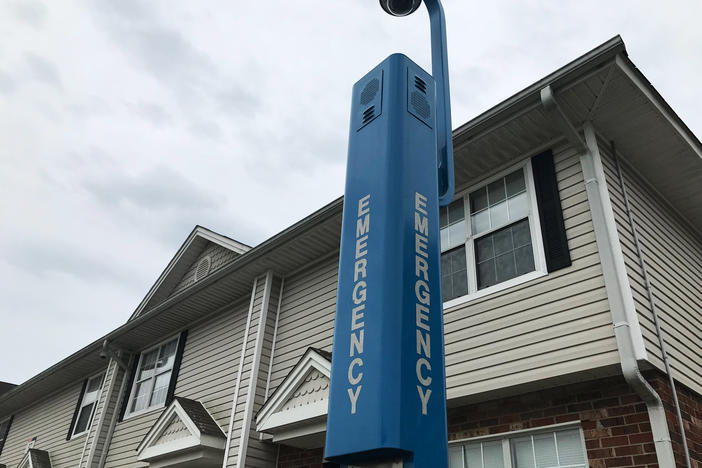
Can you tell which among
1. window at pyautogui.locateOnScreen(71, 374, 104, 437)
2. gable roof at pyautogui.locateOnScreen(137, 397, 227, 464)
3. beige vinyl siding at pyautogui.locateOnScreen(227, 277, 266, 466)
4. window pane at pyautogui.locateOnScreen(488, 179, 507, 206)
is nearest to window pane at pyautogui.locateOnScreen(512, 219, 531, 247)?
window pane at pyautogui.locateOnScreen(488, 179, 507, 206)

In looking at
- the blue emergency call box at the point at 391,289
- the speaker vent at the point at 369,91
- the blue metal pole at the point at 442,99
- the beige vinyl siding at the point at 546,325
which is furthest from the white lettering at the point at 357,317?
the beige vinyl siding at the point at 546,325

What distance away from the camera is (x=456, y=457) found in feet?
20.3

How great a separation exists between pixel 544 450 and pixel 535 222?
7.90 feet

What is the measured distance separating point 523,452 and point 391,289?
3.85m

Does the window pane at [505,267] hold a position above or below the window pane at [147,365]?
below

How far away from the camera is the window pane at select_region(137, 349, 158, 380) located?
500 inches

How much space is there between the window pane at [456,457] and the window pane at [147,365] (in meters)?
8.38

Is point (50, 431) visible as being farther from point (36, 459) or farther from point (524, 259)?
point (524, 259)

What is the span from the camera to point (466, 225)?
7.22 m

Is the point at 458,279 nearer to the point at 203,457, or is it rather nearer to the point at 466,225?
the point at 466,225

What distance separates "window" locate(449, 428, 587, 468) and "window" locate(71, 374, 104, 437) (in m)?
10.7

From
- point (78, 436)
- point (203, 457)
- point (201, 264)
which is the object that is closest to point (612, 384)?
point (203, 457)

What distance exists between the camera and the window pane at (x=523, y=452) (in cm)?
558

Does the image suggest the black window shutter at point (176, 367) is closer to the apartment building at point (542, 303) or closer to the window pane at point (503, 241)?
the apartment building at point (542, 303)
